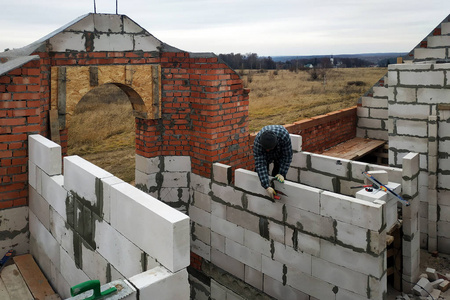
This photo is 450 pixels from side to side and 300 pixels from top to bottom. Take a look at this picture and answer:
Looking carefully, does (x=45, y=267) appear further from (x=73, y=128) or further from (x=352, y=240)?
(x=73, y=128)

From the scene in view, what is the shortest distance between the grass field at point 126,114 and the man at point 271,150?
9.47ft

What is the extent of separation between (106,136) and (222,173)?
9.97m

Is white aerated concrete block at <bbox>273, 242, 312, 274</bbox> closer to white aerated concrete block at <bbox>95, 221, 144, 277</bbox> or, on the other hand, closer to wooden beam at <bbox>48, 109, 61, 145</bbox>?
white aerated concrete block at <bbox>95, 221, 144, 277</bbox>

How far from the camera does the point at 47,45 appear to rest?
17.2 ft

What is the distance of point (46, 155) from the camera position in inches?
162

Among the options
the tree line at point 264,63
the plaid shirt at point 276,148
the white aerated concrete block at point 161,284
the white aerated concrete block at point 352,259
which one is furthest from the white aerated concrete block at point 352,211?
the tree line at point 264,63

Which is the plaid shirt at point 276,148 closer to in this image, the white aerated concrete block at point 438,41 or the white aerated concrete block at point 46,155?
the white aerated concrete block at point 46,155

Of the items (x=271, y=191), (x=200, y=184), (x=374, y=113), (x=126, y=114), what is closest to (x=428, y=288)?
(x=271, y=191)

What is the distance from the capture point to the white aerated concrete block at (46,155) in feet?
13.3

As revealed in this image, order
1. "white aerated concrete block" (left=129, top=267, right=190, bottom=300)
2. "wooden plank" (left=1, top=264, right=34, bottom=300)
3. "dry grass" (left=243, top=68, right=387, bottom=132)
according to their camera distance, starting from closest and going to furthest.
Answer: "white aerated concrete block" (left=129, top=267, right=190, bottom=300) → "wooden plank" (left=1, top=264, right=34, bottom=300) → "dry grass" (left=243, top=68, right=387, bottom=132)

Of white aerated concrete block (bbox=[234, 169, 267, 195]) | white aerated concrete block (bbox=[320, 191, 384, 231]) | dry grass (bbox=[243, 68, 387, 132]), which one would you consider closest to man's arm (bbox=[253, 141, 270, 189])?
white aerated concrete block (bbox=[234, 169, 267, 195])

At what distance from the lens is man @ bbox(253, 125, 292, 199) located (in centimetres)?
493

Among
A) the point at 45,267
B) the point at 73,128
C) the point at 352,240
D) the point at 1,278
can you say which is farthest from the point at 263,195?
the point at 73,128

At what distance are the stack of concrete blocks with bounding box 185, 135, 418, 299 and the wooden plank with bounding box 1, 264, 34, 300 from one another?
9.21ft
